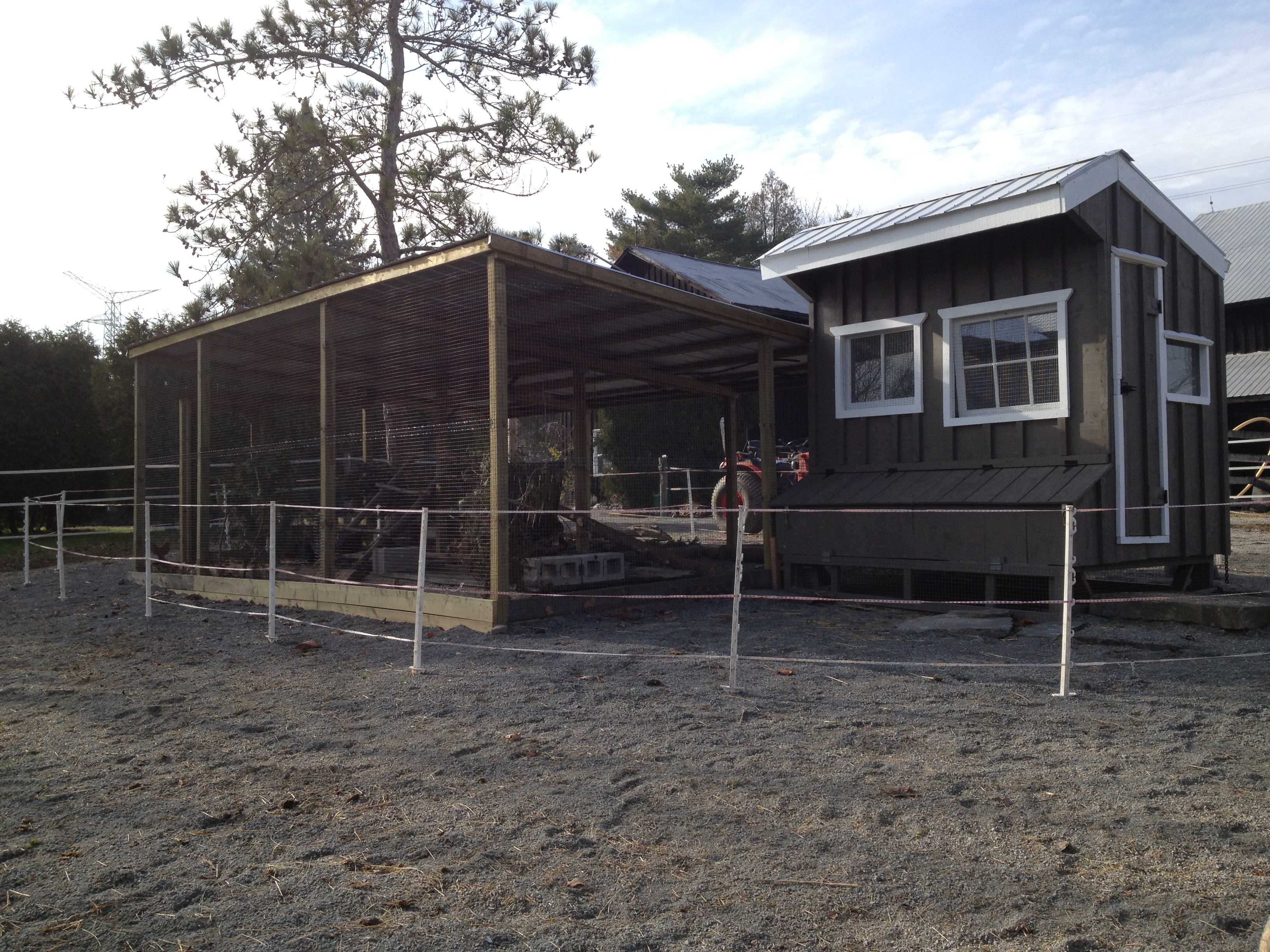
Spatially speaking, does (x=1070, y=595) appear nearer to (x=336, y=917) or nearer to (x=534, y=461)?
(x=336, y=917)

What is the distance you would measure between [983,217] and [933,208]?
2.36 ft

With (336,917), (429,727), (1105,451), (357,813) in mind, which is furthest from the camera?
(1105,451)

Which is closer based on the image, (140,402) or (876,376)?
(876,376)

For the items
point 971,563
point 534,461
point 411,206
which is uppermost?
point 411,206

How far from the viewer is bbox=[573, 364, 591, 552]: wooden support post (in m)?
10.6

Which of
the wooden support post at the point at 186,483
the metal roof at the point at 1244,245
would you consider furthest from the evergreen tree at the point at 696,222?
the wooden support post at the point at 186,483

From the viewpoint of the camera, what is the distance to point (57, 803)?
369cm

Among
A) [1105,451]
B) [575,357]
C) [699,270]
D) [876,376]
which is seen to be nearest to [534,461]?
[575,357]

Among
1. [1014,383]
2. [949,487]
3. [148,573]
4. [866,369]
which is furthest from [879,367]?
[148,573]

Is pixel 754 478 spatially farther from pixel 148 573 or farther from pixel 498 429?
pixel 148 573

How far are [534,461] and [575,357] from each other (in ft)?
7.80

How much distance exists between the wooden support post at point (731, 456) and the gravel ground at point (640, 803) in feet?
16.0

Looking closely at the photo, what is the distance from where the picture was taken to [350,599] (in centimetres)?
844

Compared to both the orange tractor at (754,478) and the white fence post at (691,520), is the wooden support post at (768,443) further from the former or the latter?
the orange tractor at (754,478)
